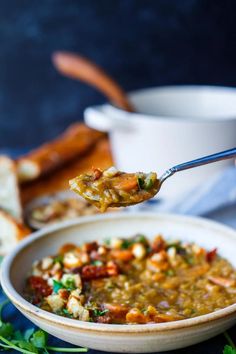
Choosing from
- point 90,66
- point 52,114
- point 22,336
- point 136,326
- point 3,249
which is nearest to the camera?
point 136,326

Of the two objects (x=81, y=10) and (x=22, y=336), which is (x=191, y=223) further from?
(x=81, y=10)

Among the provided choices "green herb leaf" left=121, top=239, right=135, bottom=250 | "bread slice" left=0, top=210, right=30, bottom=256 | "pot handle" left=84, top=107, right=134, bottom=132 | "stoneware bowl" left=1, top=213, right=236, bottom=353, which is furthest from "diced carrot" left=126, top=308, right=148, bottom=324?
"pot handle" left=84, top=107, right=134, bottom=132

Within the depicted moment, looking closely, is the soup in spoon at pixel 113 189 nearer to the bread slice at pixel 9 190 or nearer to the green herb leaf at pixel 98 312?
the green herb leaf at pixel 98 312

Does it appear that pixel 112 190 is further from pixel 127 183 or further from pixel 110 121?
pixel 110 121

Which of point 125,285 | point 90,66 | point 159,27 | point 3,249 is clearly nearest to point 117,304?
point 125,285

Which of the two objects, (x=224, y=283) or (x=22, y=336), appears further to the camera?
(x=224, y=283)
